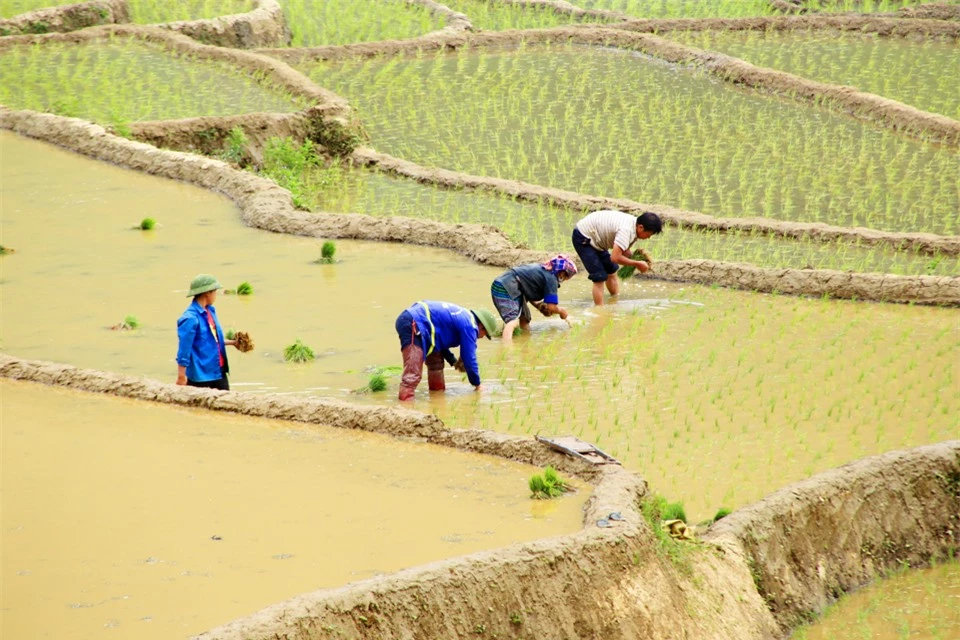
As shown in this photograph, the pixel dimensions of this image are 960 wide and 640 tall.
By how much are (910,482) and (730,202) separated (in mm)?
6720

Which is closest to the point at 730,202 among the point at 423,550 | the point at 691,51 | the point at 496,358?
the point at 496,358

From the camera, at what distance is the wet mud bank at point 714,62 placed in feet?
51.8

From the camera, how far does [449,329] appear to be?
28.0 ft

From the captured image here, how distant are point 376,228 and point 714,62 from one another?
7.86m

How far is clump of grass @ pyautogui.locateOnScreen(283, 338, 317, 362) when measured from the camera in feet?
30.7

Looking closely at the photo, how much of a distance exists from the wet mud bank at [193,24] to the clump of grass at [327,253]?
32.2 feet

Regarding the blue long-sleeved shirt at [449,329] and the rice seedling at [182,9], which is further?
the rice seedling at [182,9]

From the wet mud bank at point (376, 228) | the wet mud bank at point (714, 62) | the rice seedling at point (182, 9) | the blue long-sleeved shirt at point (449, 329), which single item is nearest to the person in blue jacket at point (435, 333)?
the blue long-sleeved shirt at point (449, 329)

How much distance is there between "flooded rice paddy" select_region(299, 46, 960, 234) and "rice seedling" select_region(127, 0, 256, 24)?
3.54m

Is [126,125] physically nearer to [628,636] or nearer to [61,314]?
[61,314]

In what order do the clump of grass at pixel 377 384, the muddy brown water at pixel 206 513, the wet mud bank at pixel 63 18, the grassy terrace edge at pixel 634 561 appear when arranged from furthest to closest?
1. the wet mud bank at pixel 63 18
2. the clump of grass at pixel 377 384
3. the muddy brown water at pixel 206 513
4. the grassy terrace edge at pixel 634 561

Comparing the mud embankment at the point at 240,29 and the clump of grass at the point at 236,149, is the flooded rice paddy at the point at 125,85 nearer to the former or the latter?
the clump of grass at the point at 236,149

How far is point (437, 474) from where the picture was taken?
281 inches

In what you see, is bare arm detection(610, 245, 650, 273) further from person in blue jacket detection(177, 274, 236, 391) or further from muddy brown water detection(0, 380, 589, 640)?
muddy brown water detection(0, 380, 589, 640)
